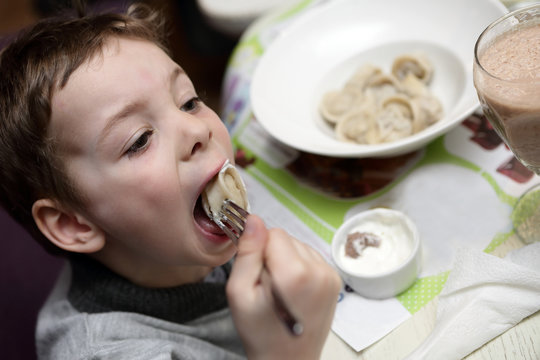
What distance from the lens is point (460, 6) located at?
1132mm

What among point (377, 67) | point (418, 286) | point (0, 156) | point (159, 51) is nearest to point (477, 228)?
point (418, 286)

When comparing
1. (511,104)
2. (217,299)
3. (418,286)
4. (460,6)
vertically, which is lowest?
(217,299)

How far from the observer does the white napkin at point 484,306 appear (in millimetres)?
729

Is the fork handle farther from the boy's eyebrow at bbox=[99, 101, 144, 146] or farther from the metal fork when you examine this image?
the boy's eyebrow at bbox=[99, 101, 144, 146]

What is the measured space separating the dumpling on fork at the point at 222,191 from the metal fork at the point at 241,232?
2 centimetres

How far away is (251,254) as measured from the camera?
67 centimetres

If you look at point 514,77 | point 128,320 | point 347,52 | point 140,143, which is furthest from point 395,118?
point 128,320

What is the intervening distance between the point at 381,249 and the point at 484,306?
191 millimetres

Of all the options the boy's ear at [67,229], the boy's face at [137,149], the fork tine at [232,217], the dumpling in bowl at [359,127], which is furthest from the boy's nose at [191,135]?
the dumpling in bowl at [359,127]

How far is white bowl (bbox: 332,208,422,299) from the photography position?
0.84m

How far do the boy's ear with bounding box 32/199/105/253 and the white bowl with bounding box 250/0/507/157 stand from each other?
37 centimetres

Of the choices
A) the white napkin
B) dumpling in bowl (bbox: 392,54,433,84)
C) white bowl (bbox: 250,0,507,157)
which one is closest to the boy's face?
white bowl (bbox: 250,0,507,157)

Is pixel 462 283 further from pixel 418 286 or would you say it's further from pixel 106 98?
pixel 106 98

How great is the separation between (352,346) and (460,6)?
72 centimetres
